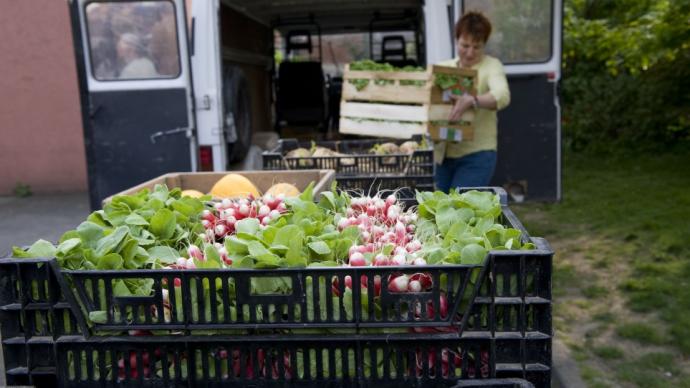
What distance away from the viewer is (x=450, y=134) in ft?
18.3

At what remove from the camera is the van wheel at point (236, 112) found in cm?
692

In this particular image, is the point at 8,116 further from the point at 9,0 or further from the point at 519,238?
the point at 519,238

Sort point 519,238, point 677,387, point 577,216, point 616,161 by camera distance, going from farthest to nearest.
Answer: point 616,161 → point 577,216 → point 677,387 → point 519,238

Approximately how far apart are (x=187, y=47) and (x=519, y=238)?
450 cm

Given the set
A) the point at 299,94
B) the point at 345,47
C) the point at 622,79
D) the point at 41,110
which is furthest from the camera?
the point at 622,79

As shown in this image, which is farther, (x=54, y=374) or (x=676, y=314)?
(x=676, y=314)

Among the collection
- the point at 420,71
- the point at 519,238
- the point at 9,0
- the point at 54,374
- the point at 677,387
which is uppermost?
the point at 9,0

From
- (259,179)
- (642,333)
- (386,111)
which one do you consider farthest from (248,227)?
(386,111)

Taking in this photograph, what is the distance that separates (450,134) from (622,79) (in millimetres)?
9875

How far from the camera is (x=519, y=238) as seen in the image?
2.11 metres

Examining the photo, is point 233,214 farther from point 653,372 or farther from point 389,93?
point 389,93

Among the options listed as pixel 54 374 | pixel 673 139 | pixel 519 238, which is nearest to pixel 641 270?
pixel 519 238

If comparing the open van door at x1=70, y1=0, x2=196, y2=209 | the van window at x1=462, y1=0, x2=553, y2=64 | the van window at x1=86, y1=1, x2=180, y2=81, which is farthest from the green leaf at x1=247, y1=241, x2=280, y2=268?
the van window at x1=462, y1=0, x2=553, y2=64

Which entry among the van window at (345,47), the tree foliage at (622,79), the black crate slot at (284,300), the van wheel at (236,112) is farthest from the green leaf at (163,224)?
the van window at (345,47)
